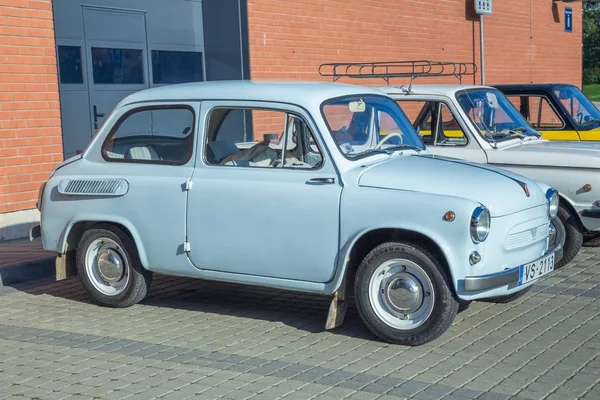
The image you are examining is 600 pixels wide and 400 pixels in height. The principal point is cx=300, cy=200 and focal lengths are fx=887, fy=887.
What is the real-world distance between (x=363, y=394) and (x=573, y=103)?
22.4ft

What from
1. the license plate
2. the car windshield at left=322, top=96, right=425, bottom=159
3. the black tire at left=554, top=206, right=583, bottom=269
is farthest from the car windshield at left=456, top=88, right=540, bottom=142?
the license plate

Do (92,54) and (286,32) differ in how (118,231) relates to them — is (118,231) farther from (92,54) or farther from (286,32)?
(286,32)

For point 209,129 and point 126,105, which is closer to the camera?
point 209,129

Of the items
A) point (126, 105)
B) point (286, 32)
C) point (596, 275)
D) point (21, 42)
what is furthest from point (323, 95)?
point (286, 32)

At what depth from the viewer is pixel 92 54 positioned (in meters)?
12.2

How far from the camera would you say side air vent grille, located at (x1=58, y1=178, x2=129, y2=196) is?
704cm

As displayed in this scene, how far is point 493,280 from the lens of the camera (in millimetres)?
5840

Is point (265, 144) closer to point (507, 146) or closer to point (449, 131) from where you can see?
point (449, 131)

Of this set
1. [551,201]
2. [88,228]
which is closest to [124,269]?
[88,228]

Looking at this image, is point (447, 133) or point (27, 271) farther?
point (447, 133)

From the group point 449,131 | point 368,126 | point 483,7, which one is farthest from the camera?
point 483,7

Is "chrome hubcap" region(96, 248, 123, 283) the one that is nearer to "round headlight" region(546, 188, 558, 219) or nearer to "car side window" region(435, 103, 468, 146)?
"round headlight" region(546, 188, 558, 219)

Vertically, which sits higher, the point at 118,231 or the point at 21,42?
the point at 21,42

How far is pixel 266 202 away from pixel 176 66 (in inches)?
296
